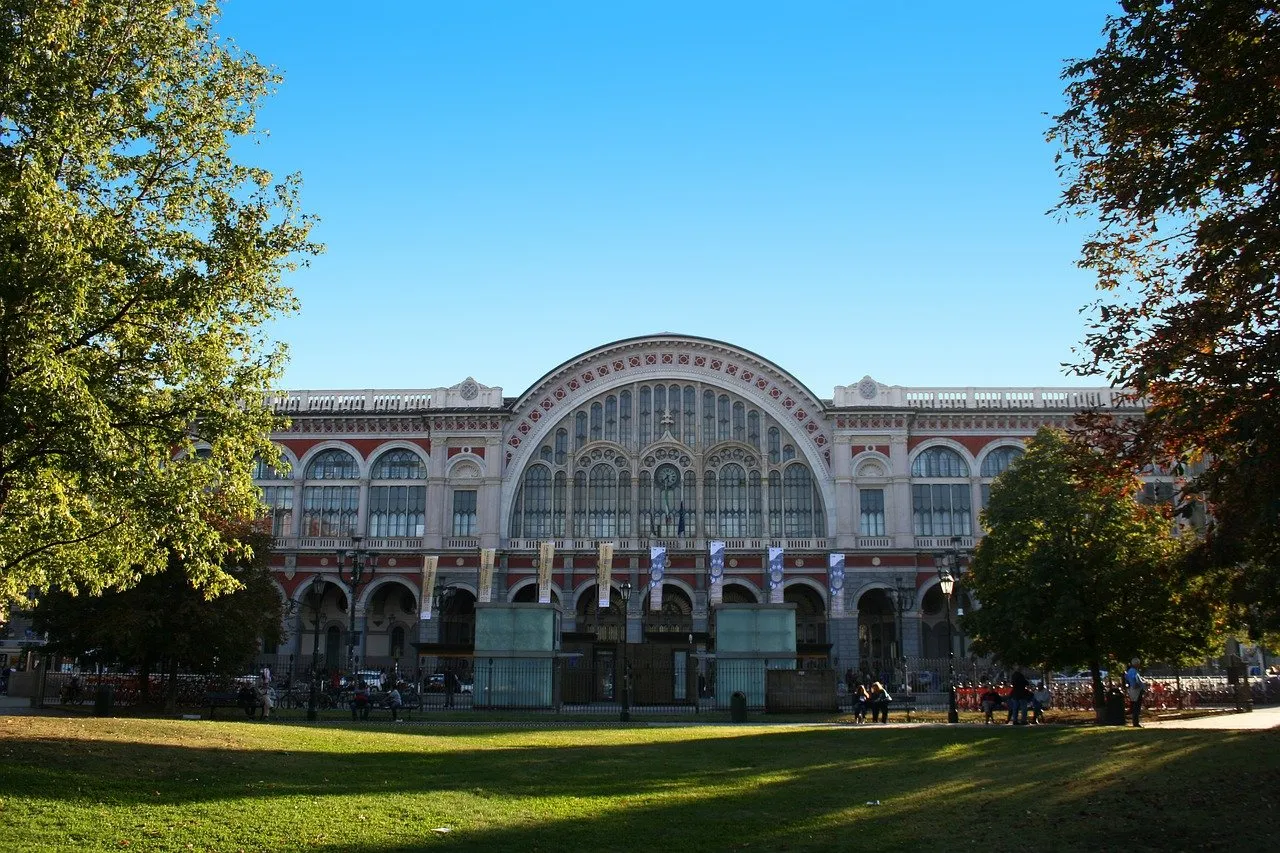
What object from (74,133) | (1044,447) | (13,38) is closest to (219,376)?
(74,133)

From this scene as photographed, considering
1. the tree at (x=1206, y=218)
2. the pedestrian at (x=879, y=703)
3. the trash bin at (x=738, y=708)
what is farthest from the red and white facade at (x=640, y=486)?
the tree at (x=1206, y=218)

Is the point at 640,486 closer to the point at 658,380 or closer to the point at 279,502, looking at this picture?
the point at 658,380

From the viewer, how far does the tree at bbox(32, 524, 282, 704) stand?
34.6 metres

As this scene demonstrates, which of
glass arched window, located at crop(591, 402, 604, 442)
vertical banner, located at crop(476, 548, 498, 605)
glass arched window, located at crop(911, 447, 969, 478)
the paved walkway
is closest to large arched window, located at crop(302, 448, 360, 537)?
vertical banner, located at crop(476, 548, 498, 605)

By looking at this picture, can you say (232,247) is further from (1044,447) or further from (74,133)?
(1044,447)

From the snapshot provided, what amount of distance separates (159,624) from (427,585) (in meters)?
A: 24.0

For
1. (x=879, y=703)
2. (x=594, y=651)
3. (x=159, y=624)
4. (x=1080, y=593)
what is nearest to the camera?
(x=1080, y=593)

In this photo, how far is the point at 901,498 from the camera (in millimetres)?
59594

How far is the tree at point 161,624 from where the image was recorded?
3462 centimetres

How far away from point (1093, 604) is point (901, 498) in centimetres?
2797

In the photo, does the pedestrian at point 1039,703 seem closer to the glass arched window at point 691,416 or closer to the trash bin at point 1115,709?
the trash bin at point 1115,709

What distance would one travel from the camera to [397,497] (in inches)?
2431

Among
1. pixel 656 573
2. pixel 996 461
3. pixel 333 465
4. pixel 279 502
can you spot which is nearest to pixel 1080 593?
pixel 656 573

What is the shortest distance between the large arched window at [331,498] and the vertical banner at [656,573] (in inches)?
689
